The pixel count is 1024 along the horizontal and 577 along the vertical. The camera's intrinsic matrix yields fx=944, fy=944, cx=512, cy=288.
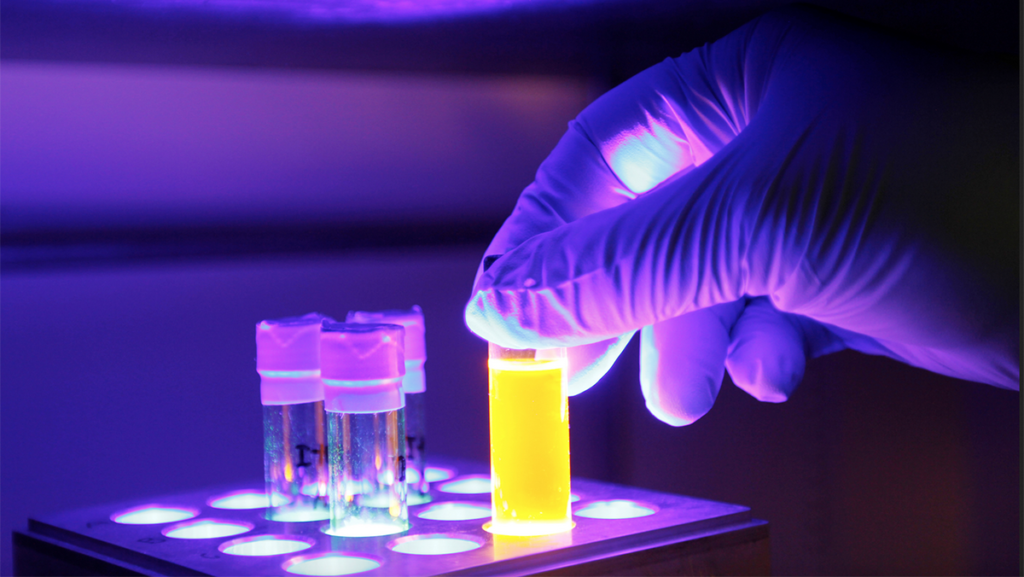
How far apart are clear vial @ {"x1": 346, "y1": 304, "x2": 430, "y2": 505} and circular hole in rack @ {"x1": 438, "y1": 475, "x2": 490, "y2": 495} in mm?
28

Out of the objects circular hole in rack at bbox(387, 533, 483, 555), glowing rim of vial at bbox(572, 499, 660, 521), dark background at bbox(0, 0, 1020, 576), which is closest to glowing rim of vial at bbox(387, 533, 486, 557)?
circular hole in rack at bbox(387, 533, 483, 555)

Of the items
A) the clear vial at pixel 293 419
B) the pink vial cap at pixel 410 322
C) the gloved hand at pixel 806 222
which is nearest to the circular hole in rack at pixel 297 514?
the clear vial at pixel 293 419

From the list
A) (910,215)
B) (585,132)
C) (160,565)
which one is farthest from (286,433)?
(910,215)

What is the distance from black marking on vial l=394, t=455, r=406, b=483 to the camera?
3.46 feet

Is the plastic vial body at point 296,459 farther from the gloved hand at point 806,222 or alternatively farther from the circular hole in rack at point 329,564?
the gloved hand at point 806,222

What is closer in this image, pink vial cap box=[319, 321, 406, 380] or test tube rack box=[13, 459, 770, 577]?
test tube rack box=[13, 459, 770, 577]

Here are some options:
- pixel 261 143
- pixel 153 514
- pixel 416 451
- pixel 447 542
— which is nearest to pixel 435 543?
pixel 447 542

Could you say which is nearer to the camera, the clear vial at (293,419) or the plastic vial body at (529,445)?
the plastic vial body at (529,445)

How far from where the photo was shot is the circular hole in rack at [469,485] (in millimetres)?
1228

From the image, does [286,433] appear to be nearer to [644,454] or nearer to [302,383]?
[302,383]

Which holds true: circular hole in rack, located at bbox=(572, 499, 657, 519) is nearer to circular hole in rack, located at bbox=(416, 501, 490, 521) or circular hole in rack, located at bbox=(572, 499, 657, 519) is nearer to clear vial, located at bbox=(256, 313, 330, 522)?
circular hole in rack, located at bbox=(416, 501, 490, 521)

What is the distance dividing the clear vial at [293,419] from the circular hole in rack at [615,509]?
0.32m

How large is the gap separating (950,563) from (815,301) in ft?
2.12

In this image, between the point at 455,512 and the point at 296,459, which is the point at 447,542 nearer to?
the point at 455,512
